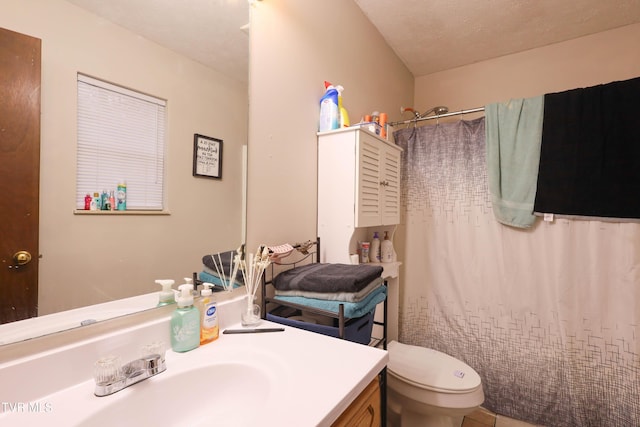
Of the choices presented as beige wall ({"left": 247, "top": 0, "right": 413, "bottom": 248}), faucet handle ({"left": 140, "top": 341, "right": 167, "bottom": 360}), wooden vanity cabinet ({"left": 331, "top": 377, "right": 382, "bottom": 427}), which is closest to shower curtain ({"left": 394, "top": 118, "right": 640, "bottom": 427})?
beige wall ({"left": 247, "top": 0, "right": 413, "bottom": 248})

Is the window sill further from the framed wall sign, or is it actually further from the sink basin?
the sink basin

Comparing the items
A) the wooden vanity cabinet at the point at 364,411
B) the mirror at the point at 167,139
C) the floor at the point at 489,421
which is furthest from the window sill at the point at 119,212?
the floor at the point at 489,421

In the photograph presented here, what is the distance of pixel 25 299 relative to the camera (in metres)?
0.59

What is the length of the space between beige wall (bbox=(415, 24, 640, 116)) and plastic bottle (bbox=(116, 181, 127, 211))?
2.44 m

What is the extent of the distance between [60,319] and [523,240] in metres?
2.09

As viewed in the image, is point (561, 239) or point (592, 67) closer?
point (561, 239)

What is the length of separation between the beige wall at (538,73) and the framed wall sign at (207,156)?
7.01 feet

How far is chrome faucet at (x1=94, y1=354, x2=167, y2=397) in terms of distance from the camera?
22.3 inches

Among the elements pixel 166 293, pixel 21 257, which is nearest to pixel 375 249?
pixel 166 293

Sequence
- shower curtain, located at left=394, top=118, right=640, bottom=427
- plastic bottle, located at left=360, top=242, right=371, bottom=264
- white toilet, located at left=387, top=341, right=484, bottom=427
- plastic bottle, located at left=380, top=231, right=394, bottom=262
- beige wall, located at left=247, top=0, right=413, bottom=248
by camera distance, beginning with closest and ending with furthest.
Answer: beige wall, located at left=247, top=0, right=413, bottom=248, white toilet, located at left=387, top=341, right=484, bottom=427, shower curtain, located at left=394, top=118, right=640, bottom=427, plastic bottle, located at left=360, top=242, right=371, bottom=264, plastic bottle, located at left=380, top=231, right=394, bottom=262

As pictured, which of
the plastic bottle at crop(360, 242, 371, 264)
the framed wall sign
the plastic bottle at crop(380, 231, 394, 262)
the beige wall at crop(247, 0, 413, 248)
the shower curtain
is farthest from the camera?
the plastic bottle at crop(380, 231, 394, 262)

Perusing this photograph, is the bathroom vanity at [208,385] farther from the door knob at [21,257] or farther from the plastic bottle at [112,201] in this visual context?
the plastic bottle at [112,201]

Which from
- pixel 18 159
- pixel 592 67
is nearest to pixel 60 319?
pixel 18 159

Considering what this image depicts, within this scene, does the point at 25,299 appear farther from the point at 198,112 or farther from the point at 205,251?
the point at 198,112
